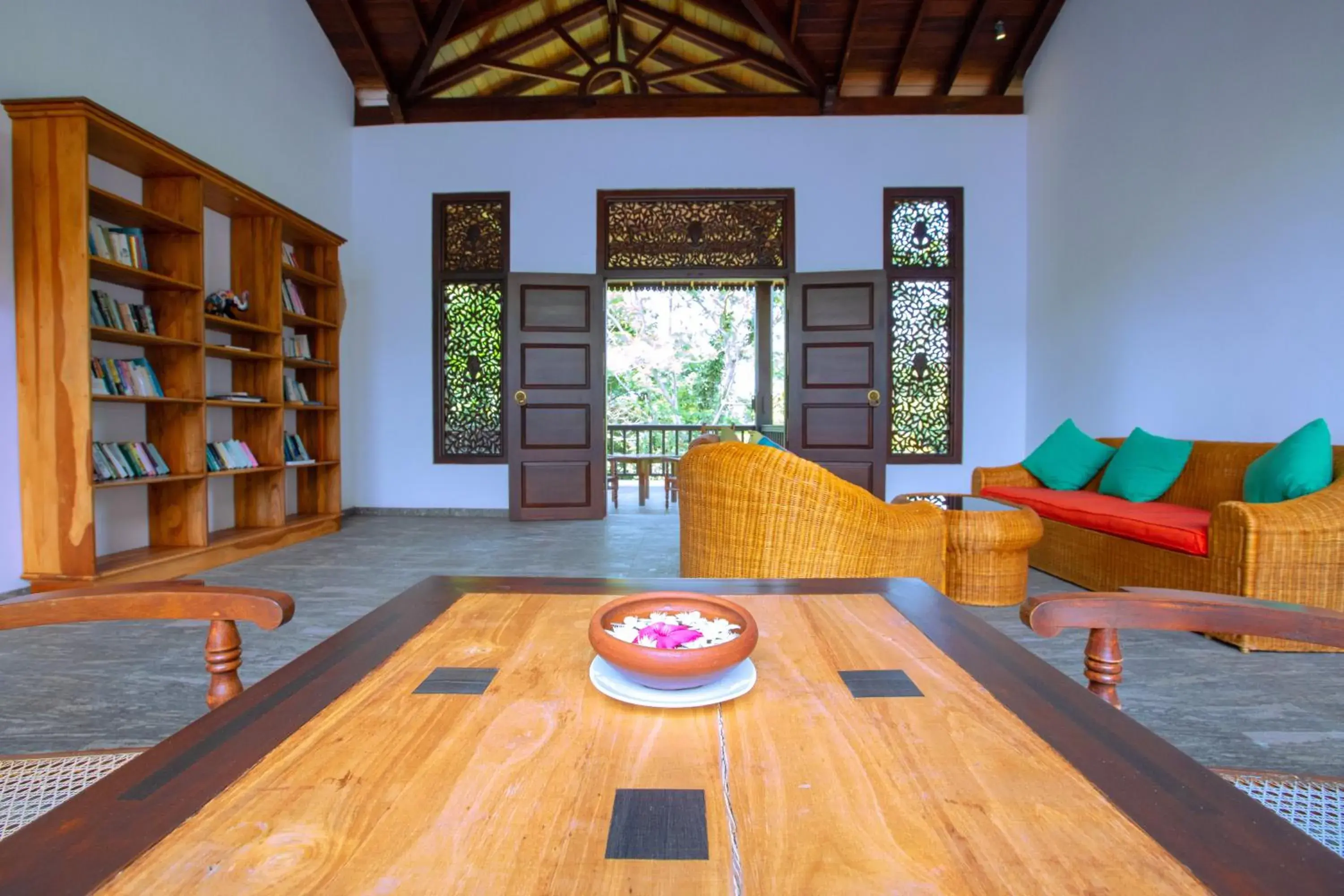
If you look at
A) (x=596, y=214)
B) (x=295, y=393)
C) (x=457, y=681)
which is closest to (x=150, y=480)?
(x=295, y=393)

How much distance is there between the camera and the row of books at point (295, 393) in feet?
15.1

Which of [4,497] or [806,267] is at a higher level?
[806,267]

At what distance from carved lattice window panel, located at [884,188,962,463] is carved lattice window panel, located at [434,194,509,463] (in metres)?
3.52

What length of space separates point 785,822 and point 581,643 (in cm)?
44

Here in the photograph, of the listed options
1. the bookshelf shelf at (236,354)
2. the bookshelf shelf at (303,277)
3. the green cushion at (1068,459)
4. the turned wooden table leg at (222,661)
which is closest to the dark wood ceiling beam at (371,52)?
the bookshelf shelf at (303,277)

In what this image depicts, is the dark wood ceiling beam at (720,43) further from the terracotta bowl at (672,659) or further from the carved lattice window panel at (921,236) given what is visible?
the terracotta bowl at (672,659)

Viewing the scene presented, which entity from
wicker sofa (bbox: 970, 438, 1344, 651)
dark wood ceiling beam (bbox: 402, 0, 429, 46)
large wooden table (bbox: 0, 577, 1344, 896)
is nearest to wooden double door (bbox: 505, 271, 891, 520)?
dark wood ceiling beam (bbox: 402, 0, 429, 46)

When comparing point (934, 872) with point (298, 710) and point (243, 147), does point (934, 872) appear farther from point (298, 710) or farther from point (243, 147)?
point (243, 147)

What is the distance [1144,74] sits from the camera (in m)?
4.11

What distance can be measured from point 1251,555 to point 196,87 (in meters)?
5.95

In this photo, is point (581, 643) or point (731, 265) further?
point (731, 265)

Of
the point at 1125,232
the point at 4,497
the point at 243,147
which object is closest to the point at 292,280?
the point at 243,147

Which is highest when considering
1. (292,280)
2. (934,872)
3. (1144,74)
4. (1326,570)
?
(1144,74)

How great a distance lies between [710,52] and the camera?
624cm
